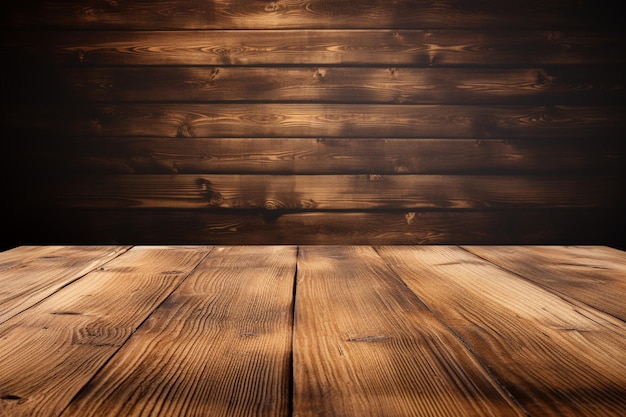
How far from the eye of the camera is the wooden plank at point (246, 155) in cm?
299

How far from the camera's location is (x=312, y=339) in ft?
2.10

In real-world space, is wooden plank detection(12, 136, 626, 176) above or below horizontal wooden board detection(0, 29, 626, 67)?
below

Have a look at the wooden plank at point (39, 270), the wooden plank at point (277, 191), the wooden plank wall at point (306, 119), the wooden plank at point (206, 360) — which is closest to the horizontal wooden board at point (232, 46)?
the wooden plank wall at point (306, 119)

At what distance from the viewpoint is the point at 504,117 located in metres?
3.02

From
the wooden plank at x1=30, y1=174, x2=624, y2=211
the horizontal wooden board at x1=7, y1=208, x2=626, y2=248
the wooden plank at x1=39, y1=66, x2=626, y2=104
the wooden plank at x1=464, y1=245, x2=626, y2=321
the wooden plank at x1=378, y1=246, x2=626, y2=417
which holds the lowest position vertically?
the horizontal wooden board at x1=7, y1=208, x2=626, y2=248

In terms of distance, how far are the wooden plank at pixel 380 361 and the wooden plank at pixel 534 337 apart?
27mm

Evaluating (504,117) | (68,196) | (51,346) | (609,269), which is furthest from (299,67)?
(51,346)

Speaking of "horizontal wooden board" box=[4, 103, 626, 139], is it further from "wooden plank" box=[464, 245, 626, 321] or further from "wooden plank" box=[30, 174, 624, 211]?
"wooden plank" box=[464, 245, 626, 321]

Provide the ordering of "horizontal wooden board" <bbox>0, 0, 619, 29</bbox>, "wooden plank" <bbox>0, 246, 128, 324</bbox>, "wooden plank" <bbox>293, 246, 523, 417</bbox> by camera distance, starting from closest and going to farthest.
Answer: "wooden plank" <bbox>293, 246, 523, 417</bbox>
"wooden plank" <bbox>0, 246, 128, 324</bbox>
"horizontal wooden board" <bbox>0, 0, 619, 29</bbox>

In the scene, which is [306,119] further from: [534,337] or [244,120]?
[534,337]

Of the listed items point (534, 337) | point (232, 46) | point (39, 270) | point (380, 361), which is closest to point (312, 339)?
point (380, 361)

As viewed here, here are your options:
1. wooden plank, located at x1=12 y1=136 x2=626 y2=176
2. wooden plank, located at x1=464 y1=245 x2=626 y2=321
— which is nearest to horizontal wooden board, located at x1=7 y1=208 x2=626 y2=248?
wooden plank, located at x1=12 y1=136 x2=626 y2=176

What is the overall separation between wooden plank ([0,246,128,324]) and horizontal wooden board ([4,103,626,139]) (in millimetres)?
1770

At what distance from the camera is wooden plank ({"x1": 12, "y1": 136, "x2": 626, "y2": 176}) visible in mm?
2986
